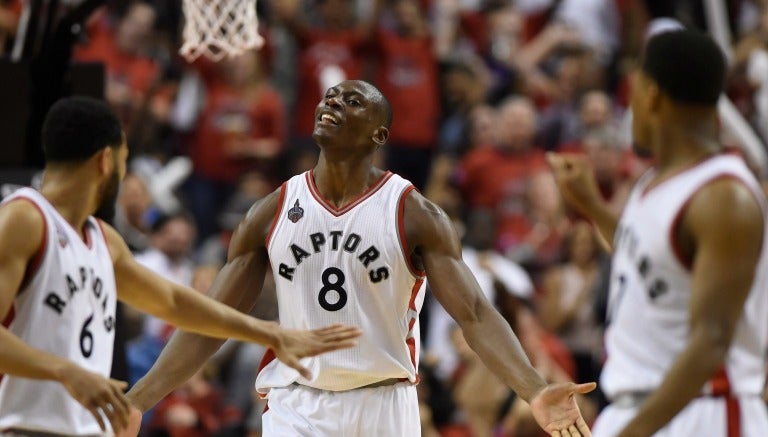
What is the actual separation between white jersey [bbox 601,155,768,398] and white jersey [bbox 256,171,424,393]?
2.00m

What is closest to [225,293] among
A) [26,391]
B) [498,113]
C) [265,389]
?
[265,389]

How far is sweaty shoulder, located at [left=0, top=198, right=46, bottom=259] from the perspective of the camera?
5.34 metres

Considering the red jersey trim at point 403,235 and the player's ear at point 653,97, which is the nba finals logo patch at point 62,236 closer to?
the red jersey trim at point 403,235

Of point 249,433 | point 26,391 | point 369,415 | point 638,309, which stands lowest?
point 249,433

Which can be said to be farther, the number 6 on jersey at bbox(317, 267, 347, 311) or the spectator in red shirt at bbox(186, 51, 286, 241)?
the spectator in red shirt at bbox(186, 51, 286, 241)

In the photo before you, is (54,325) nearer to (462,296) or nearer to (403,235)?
(403,235)

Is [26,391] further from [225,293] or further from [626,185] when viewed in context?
[626,185]

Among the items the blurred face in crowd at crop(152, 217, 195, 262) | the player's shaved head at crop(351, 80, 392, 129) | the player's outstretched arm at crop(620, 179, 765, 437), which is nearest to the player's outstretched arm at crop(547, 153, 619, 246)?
the player's shaved head at crop(351, 80, 392, 129)

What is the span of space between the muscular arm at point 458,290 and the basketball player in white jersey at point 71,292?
1037 millimetres

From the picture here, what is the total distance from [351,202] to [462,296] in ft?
2.46

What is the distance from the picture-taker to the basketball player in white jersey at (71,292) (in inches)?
210

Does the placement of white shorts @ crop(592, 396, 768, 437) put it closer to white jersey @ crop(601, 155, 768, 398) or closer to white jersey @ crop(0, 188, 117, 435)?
white jersey @ crop(601, 155, 768, 398)

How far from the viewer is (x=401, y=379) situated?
6875 mm

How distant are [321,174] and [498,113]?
7.50 meters
